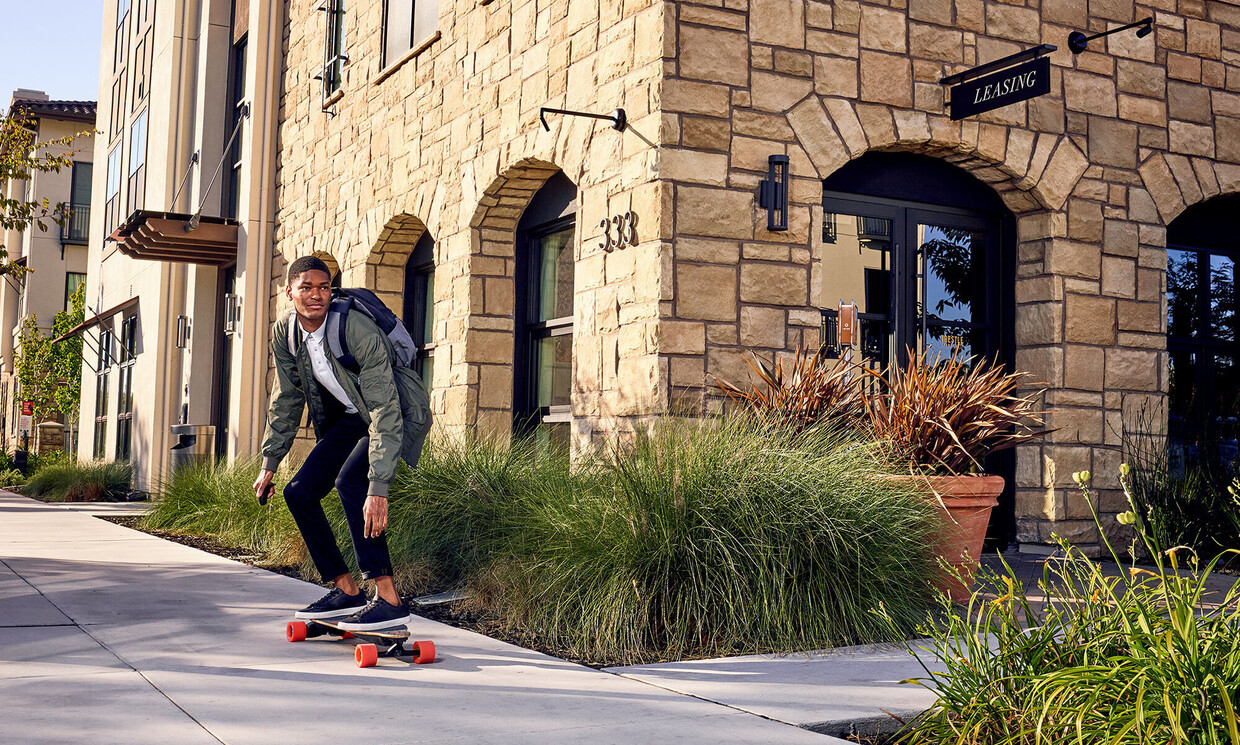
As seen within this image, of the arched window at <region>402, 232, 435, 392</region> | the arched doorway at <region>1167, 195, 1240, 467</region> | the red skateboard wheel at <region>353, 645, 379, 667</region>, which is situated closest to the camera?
the red skateboard wheel at <region>353, 645, 379, 667</region>

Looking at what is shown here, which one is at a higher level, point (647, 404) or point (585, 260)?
point (585, 260)

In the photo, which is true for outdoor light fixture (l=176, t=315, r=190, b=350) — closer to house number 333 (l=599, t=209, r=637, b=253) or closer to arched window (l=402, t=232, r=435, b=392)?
arched window (l=402, t=232, r=435, b=392)

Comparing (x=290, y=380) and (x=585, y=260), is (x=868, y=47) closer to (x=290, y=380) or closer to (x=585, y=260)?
(x=585, y=260)

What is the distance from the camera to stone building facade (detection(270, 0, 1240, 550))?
26.7 ft

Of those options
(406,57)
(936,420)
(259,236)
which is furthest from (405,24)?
(936,420)

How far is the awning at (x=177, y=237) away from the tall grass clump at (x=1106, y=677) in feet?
44.7

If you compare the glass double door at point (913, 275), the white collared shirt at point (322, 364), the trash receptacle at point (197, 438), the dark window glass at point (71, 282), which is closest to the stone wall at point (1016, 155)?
the glass double door at point (913, 275)

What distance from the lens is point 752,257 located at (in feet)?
26.9

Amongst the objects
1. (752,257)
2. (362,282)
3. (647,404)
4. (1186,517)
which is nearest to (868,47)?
(752,257)

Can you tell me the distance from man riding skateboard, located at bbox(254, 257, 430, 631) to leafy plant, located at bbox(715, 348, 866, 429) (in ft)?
8.37

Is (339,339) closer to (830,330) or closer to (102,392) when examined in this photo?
(830,330)

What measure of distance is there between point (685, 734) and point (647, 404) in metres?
4.12

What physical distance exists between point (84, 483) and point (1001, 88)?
14713mm

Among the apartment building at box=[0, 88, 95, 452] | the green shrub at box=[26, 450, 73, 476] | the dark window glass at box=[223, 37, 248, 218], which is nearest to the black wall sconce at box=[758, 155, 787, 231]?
the dark window glass at box=[223, 37, 248, 218]
